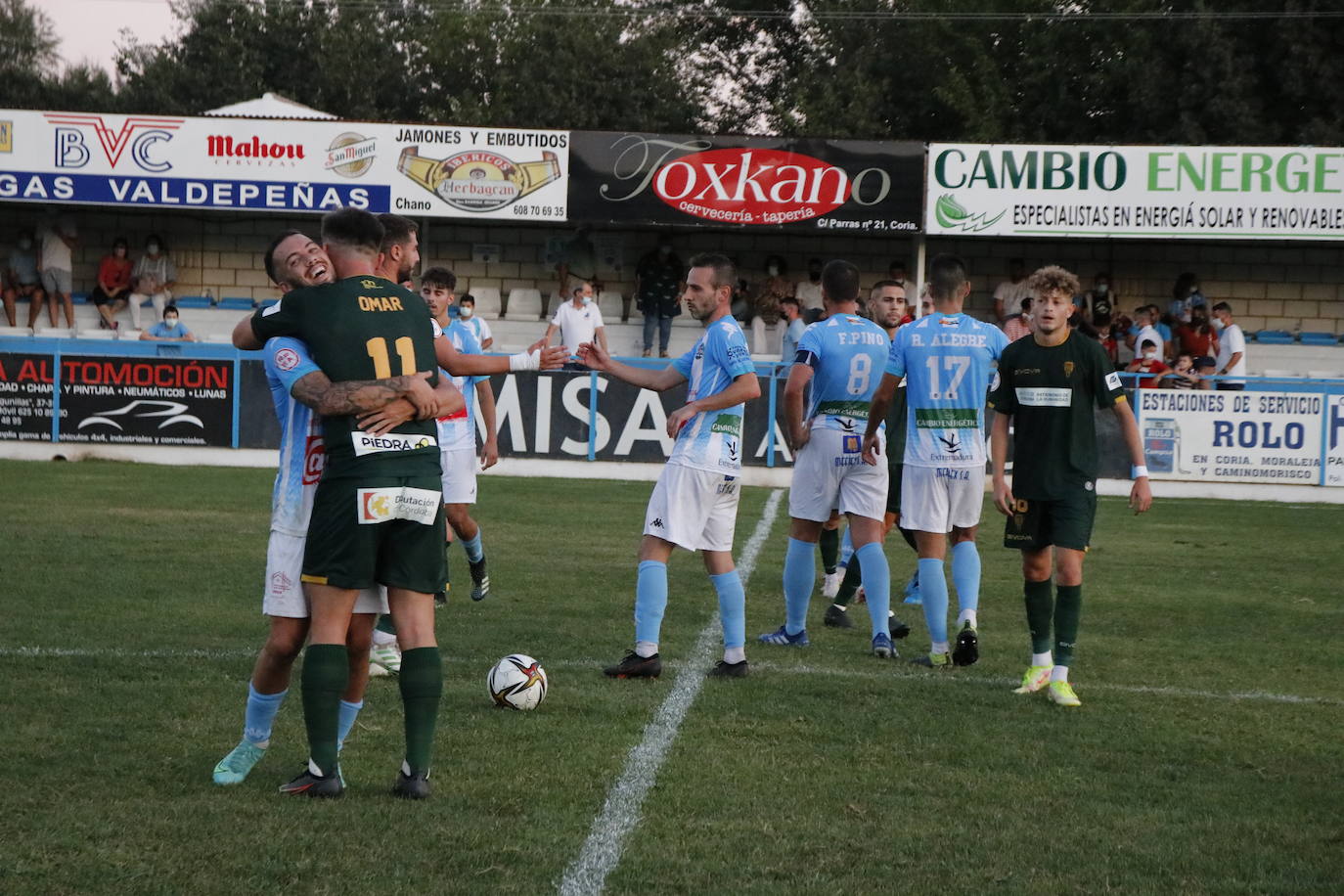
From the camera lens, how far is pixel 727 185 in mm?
25797

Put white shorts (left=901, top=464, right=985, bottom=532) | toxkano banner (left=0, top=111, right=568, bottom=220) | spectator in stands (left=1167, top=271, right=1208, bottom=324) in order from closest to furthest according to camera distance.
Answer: white shorts (left=901, top=464, right=985, bottom=532) < spectator in stands (left=1167, top=271, right=1208, bottom=324) < toxkano banner (left=0, top=111, right=568, bottom=220)

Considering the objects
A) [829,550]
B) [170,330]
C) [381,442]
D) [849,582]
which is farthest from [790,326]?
[381,442]

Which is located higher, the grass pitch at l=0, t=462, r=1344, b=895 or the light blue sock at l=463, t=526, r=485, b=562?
the light blue sock at l=463, t=526, r=485, b=562

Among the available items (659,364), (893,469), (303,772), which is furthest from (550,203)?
(303,772)

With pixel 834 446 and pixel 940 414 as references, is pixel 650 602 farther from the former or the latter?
pixel 940 414

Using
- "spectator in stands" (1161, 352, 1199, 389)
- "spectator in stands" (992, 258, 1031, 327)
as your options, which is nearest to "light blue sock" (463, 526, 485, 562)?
"spectator in stands" (1161, 352, 1199, 389)

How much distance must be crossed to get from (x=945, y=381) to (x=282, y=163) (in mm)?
19693

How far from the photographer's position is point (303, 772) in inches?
211

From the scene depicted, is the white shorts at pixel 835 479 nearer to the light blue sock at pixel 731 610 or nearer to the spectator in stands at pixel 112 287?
the light blue sock at pixel 731 610

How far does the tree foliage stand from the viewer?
38.3 meters

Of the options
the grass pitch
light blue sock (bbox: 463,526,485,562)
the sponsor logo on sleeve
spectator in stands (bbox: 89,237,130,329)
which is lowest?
the grass pitch

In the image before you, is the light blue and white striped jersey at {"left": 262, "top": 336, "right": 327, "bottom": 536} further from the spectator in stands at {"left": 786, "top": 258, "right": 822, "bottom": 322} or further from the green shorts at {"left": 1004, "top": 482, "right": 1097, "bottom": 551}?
the spectator in stands at {"left": 786, "top": 258, "right": 822, "bottom": 322}

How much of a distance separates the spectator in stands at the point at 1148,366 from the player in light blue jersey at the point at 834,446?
1248 cm

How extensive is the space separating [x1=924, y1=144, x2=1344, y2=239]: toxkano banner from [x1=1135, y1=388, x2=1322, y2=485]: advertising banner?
5920 mm
